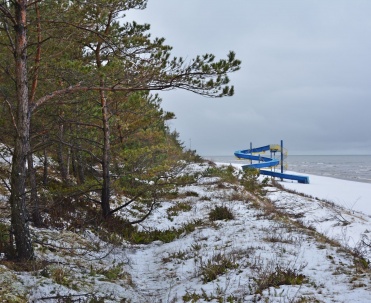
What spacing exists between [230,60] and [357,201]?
16.0 metres

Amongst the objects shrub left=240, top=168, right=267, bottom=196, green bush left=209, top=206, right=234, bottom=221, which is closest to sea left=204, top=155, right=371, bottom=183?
shrub left=240, top=168, right=267, bottom=196

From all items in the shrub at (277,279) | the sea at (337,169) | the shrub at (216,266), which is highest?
the shrub at (277,279)

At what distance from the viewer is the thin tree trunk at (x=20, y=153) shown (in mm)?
4621

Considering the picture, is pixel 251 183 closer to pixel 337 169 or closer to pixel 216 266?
pixel 216 266

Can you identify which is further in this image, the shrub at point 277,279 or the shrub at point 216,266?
the shrub at point 216,266

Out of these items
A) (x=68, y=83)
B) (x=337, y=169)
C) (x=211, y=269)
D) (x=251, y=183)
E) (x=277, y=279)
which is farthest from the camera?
(x=337, y=169)

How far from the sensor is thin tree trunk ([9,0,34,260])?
4.62 m

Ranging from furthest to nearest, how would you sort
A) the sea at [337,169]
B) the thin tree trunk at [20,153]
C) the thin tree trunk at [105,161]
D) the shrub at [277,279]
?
the sea at [337,169] → the thin tree trunk at [105,161] → the thin tree trunk at [20,153] → the shrub at [277,279]

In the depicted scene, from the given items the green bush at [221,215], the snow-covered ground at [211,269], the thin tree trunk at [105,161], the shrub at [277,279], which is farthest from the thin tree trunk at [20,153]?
the green bush at [221,215]

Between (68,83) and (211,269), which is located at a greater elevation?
(68,83)

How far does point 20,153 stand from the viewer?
15.1 ft

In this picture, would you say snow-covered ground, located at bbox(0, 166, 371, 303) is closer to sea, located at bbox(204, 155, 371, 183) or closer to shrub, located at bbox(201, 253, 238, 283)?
shrub, located at bbox(201, 253, 238, 283)

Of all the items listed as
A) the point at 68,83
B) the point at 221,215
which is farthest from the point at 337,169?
the point at 68,83

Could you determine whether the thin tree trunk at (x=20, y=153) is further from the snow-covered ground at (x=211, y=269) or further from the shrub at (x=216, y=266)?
the shrub at (x=216, y=266)
